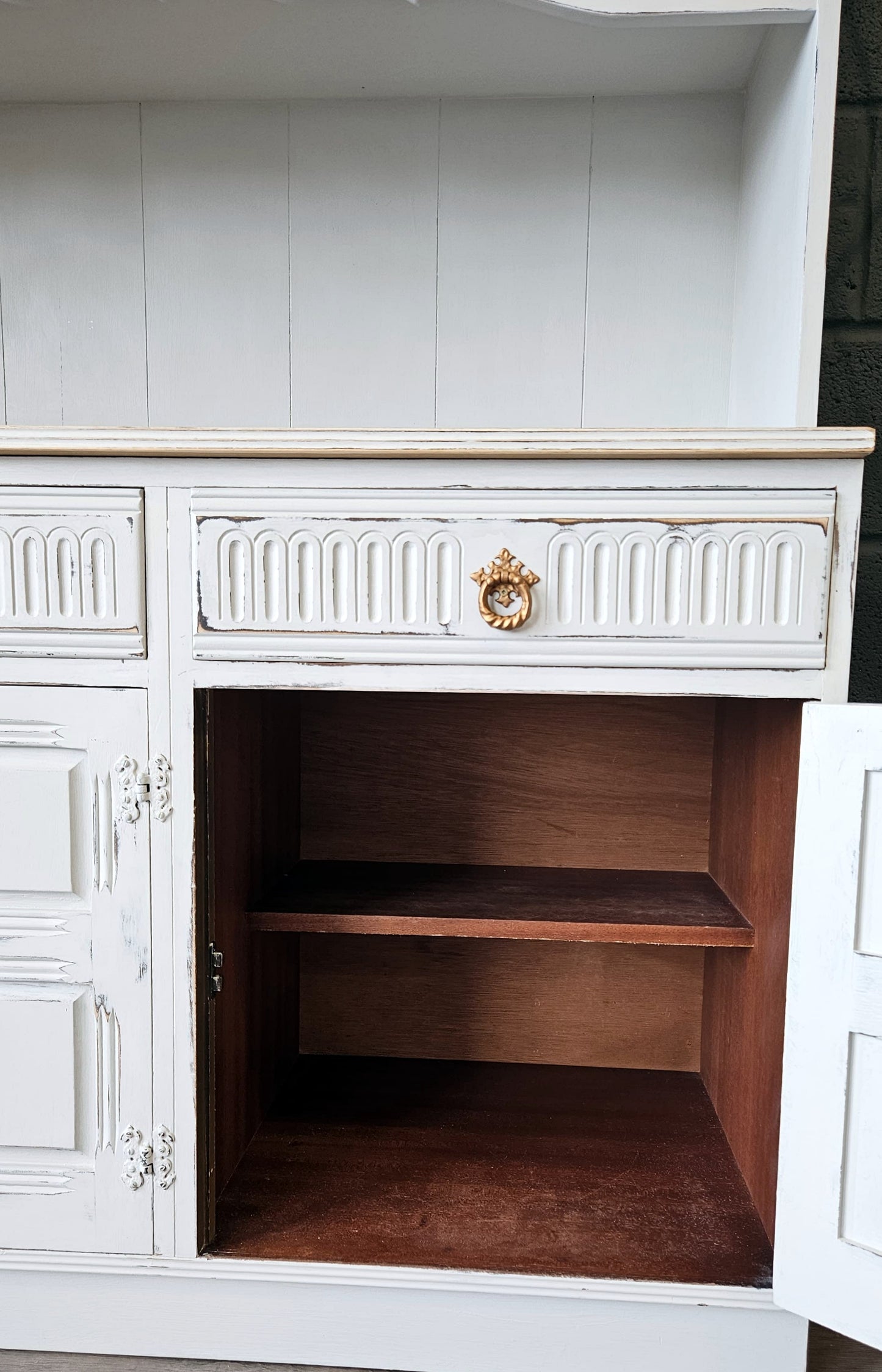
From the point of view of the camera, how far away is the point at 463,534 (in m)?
0.93

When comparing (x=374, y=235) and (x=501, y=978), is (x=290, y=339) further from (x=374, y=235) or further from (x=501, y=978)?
(x=501, y=978)

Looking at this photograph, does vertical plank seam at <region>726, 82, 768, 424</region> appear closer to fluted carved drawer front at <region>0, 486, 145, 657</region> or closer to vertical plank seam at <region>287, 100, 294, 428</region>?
vertical plank seam at <region>287, 100, 294, 428</region>

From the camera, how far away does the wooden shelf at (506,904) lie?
3.57ft

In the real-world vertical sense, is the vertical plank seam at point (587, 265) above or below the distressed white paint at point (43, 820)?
above

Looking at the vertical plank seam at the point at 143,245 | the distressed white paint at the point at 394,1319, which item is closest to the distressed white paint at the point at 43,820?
the distressed white paint at the point at 394,1319

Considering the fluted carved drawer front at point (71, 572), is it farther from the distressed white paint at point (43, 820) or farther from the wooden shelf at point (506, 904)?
the wooden shelf at point (506, 904)

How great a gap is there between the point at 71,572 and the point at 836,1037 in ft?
3.03

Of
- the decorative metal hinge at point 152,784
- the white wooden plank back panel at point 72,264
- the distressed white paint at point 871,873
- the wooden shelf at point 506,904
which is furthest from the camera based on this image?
the white wooden plank back panel at point 72,264

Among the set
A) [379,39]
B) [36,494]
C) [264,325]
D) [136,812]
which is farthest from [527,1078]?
[379,39]

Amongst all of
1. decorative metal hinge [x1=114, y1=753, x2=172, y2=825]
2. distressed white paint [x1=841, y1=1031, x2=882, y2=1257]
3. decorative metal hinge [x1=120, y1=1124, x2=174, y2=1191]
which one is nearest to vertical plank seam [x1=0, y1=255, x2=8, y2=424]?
decorative metal hinge [x1=114, y1=753, x2=172, y2=825]

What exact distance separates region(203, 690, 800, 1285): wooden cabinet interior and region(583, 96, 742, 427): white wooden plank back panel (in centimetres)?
48

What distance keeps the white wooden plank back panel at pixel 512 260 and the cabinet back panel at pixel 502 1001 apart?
87 centimetres

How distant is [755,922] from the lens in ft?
3.52

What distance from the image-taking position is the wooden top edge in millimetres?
Answer: 883
